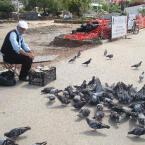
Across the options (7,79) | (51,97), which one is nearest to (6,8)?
(7,79)

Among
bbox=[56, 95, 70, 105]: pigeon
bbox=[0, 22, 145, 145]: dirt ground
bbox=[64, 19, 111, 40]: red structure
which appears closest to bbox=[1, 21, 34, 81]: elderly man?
bbox=[0, 22, 145, 145]: dirt ground

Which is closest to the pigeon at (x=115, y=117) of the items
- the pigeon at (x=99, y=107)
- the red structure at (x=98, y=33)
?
the pigeon at (x=99, y=107)

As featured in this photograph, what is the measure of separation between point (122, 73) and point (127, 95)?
3917 millimetres

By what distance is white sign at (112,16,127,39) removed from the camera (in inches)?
904

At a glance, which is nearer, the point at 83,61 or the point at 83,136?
the point at 83,136

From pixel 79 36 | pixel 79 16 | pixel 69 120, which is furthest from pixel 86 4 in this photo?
pixel 69 120

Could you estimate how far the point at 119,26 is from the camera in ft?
78.6

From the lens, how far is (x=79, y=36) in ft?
70.3

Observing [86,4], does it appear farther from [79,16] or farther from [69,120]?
[69,120]

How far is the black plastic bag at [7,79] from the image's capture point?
34.9 feet

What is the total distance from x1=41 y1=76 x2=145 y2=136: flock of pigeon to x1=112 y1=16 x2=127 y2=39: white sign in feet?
42.6

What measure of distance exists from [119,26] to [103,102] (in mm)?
15624

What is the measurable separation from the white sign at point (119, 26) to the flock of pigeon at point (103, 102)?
Result: 12985 mm

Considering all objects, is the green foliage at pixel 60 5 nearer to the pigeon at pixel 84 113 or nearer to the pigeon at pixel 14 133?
the pigeon at pixel 84 113
